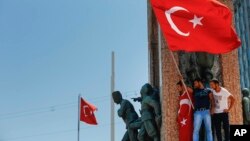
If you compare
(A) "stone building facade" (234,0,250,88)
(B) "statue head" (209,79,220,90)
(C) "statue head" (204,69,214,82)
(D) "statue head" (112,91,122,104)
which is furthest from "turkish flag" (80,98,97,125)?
(A) "stone building facade" (234,0,250,88)

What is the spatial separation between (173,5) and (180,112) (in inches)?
81.3

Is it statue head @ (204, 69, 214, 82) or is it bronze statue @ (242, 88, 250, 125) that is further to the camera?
bronze statue @ (242, 88, 250, 125)

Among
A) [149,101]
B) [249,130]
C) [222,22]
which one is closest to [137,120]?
[149,101]

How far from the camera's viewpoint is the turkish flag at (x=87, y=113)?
73.7ft

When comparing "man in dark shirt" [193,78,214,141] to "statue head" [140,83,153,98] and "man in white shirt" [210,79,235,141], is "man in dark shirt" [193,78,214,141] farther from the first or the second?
"statue head" [140,83,153,98]

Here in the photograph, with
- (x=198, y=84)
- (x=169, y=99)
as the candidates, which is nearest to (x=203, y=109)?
(x=198, y=84)

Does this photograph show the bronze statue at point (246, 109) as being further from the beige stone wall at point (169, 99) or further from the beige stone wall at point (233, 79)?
the beige stone wall at point (169, 99)

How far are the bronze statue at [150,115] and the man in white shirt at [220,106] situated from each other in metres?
1.56

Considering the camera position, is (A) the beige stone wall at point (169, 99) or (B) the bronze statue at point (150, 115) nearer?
(A) the beige stone wall at point (169, 99)

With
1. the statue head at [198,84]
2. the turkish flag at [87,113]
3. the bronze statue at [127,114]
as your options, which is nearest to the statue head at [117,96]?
the bronze statue at [127,114]

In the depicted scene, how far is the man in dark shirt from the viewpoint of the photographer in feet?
35.5

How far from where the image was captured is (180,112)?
37.0 feet

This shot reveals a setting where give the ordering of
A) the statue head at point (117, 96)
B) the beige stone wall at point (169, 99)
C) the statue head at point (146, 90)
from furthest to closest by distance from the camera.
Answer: the statue head at point (117, 96), the statue head at point (146, 90), the beige stone wall at point (169, 99)

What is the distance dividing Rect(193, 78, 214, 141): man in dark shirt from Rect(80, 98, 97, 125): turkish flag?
38.1ft
